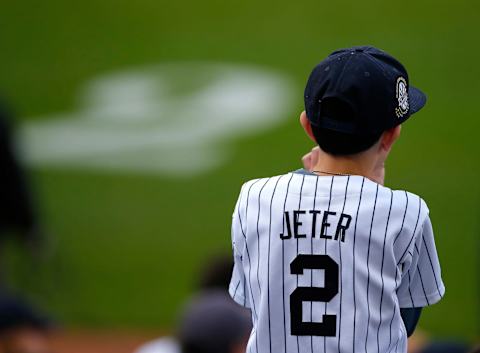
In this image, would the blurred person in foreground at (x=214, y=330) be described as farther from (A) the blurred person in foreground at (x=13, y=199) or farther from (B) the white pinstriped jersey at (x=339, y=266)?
(A) the blurred person in foreground at (x=13, y=199)

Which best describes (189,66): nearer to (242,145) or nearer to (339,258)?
(242,145)

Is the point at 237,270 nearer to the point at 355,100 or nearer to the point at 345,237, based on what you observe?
the point at 345,237

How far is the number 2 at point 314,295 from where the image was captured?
1.91 meters

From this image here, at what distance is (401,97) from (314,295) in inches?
15.8

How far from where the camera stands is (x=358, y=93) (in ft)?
6.25

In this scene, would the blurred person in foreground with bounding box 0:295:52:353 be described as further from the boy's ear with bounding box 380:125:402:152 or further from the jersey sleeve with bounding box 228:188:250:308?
the boy's ear with bounding box 380:125:402:152

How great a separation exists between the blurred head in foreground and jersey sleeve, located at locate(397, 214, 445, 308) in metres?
1.48

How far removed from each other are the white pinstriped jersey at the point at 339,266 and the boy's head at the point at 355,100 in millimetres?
78

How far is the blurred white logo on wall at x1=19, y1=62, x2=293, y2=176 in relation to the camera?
9633 mm

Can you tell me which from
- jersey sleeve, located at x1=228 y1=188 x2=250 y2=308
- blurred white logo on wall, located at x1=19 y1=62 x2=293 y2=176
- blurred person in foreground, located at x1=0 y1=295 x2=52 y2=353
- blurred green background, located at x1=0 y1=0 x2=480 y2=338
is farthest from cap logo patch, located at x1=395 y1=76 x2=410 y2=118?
blurred white logo on wall, located at x1=19 y1=62 x2=293 y2=176

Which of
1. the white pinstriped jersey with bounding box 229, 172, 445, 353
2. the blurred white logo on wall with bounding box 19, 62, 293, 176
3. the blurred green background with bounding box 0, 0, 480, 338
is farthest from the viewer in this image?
the blurred white logo on wall with bounding box 19, 62, 293, 176

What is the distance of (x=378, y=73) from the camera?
1.92 metres

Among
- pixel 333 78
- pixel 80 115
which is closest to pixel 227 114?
pixel 80 115

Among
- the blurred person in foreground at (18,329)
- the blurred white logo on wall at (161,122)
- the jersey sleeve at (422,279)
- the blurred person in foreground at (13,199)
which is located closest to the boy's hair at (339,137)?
the jersey sleeve at (422,279)
